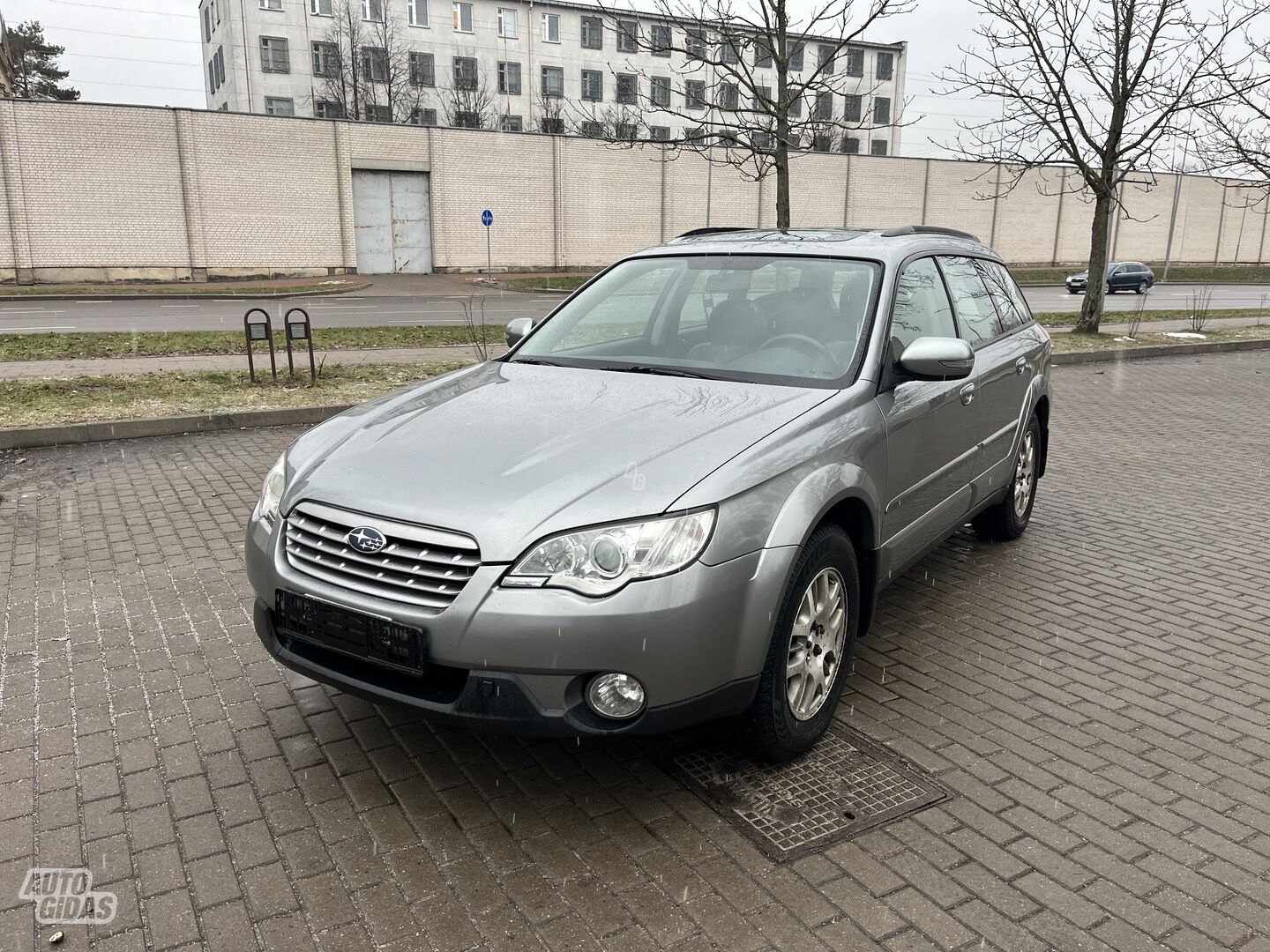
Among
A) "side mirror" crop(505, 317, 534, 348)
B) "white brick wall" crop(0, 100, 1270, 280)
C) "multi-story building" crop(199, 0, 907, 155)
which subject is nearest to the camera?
"side mirror" crop(505, 317, 534, 348)

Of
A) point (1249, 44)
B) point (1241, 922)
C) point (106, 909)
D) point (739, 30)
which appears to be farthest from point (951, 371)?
point (1249, 44)

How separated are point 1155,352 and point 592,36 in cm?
5735

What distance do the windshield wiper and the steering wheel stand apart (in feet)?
1.05

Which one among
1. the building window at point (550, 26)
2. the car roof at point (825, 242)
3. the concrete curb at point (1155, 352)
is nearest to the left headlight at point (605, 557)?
the car roof at point (825, 242)

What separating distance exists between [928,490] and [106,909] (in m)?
3.40

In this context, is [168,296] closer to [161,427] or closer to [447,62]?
[161,427]

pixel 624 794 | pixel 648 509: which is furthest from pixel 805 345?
pixel 624 794

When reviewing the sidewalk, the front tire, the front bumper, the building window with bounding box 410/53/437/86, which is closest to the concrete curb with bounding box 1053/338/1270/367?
the sidewalk

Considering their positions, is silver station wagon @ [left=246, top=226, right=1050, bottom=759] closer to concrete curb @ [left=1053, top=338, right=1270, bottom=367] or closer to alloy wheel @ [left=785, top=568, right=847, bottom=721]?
alloy wheel @ [left=785, top=568, right=847, bottom=721]

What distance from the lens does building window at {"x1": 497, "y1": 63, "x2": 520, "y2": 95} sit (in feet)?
211

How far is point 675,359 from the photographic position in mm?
4121

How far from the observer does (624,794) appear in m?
3.22

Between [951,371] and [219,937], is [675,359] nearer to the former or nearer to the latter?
[951,371]

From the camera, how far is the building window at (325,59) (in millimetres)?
58406
